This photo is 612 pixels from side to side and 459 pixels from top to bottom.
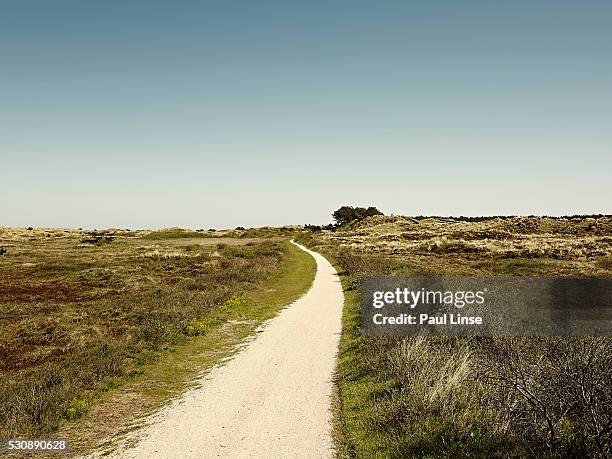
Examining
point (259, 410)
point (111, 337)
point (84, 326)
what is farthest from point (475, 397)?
point (84, 326)

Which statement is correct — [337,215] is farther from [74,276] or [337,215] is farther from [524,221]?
[74,276]

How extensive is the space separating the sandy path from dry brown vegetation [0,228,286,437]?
2537mm

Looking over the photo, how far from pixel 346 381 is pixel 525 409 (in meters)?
4.72

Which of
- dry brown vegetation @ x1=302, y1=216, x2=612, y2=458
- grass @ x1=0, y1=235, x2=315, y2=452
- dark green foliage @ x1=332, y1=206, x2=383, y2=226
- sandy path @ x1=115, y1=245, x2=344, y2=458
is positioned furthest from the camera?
dark green foliage @ x1=332, y1=206, x2=383, y2=226

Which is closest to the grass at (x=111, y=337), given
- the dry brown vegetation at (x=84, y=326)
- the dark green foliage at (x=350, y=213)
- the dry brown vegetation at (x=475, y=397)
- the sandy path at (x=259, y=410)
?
the dry brown vegetation at (x=84, y=326)

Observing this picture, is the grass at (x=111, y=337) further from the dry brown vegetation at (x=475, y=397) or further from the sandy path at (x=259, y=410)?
the dry brown vegetation at (x=475, y=397)

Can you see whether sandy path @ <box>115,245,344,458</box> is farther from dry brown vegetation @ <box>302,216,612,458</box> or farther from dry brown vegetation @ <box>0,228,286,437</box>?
dry brown vegetation @ <box>0,228,286,437</box>

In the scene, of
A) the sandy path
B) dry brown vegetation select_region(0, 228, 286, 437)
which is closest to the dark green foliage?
dry brown vegetation select_region(0, 228, 286, 437)

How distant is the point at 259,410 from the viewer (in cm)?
911

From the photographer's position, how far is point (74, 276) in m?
37.1

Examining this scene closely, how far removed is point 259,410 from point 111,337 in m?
11.0

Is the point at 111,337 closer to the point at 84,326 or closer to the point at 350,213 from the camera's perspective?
the point at 84,326

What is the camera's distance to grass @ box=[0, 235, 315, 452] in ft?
30.5

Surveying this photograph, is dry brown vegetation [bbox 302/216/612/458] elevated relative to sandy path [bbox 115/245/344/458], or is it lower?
elevated
